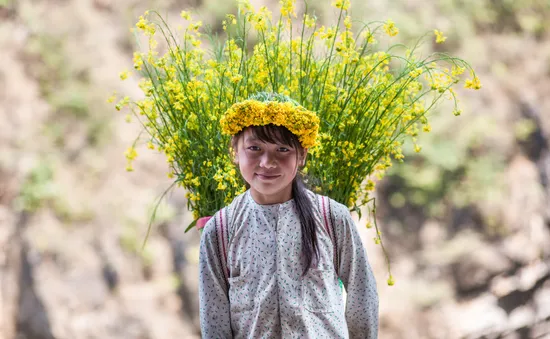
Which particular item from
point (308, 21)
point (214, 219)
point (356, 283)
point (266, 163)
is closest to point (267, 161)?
point (266, 163)

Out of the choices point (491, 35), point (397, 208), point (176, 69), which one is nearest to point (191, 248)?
point (397, 208)

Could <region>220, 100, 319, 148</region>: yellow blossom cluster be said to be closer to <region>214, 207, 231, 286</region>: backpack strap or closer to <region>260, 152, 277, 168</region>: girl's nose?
<region>260, 152, 277, 168</region>: girl's nose

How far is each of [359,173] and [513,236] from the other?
12.2 ft

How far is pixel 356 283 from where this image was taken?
1.15 metres

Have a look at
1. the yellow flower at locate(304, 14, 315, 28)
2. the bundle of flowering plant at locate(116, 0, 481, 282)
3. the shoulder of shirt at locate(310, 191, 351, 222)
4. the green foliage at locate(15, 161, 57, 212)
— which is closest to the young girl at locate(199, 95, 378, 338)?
the shoulder of shirt at locate(310, 191, 351, 222)

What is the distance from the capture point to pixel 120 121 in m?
4.75

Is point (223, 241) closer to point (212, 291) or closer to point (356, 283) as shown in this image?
point (212, 291)

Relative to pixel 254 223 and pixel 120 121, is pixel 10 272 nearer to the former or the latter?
pixel 120 121

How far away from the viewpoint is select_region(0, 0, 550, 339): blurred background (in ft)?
14.3

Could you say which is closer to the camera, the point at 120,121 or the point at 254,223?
the point at 254,223

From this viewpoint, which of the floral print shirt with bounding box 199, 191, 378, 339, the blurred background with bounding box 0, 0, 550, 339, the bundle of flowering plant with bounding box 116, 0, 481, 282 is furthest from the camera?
the blurred background with bounding box 0, 0, 550, 339

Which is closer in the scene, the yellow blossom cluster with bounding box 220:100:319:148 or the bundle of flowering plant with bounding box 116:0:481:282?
the yellow blossom cluster with bounding box 220:100:319:148

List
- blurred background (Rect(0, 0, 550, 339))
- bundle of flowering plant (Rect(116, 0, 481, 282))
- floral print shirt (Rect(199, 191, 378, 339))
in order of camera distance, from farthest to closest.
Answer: blurred background (Rect(0, 0, 550, 339)) < bundle of flowering plant (Rect(116, 0, 481, 282)) < floral print shirt (Rect(199, 191, 378, 339))

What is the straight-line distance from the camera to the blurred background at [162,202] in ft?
14.3
